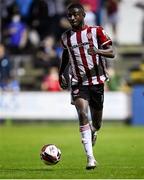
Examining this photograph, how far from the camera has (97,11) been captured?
92.5 feet

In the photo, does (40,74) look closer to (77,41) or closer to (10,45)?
(10,45)

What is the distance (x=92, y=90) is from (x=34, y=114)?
524 inches

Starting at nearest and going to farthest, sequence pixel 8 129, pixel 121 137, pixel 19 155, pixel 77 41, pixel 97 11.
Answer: pixel 77 41 < pixel 19 155 < pixel 121 137 < pixel 8 129 < pixel 97 11

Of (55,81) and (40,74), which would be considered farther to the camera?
(40,74)

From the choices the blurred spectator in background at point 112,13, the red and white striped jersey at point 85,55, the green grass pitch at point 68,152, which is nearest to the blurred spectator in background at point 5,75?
the green grass pitch at point 68,152

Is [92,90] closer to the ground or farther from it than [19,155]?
farther from it

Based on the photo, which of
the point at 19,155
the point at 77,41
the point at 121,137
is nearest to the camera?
the point at 77,41

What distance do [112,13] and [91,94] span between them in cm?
1618

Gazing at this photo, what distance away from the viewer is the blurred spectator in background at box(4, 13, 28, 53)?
92.0 feet

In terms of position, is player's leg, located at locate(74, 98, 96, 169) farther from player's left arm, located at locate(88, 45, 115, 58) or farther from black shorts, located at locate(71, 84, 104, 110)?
player's left arm, located at locate(88, 45, 115, 58)

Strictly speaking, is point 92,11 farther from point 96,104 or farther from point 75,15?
point 75,15

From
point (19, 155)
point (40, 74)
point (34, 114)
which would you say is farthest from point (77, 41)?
point (40, 74)

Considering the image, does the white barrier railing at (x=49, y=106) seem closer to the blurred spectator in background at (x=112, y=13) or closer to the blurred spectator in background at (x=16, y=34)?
the blurred spectator in background at (x=16, y=34)

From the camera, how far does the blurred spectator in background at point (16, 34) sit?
28.0m
